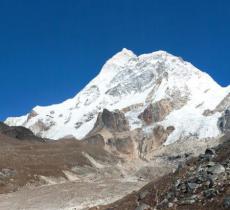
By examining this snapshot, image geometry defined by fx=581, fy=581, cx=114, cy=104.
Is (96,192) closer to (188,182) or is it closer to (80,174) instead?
(188,182)

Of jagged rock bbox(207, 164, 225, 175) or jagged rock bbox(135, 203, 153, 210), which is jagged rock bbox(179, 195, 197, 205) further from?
jagged rock bbox(135, 203, 153, 210)

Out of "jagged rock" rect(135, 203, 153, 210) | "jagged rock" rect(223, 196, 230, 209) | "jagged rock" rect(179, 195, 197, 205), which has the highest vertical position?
"jagged rock" rect(135, 203, 153, 210)

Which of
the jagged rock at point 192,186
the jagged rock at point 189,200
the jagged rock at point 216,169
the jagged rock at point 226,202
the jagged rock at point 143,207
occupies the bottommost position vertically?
the jagged rock at point 226,202

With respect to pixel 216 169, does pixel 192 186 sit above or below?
below

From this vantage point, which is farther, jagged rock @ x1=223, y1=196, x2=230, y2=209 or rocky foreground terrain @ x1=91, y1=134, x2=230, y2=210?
rocky foreground terrain @ x1=91, y1=134, x2=230, y2=210

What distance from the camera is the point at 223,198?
1351 inches

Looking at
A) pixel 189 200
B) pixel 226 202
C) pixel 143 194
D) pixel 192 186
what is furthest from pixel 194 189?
pixel 143 194

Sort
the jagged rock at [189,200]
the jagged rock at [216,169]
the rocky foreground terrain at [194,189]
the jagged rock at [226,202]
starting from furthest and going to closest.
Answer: the jagged rock at [216,169] < the jagged rock at [189,200] < the rocky foreground terrain at [194,189] < the jagged rock at [226,202]

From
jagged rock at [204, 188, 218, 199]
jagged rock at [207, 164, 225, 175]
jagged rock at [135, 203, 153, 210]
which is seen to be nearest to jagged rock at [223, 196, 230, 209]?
jagged rock at [204, 188, 218, 199]

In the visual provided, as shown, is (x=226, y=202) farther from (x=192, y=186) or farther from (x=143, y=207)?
(x=143, y=207)

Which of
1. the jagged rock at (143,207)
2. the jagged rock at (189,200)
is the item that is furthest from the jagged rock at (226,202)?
the jagged rock at (143,207)

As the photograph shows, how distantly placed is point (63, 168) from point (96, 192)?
88243 millimetres

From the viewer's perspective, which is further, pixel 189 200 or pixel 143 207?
pixel 143 207

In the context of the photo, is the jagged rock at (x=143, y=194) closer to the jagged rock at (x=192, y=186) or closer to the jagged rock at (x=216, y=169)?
the jagged rock at (x=192, y=186)
